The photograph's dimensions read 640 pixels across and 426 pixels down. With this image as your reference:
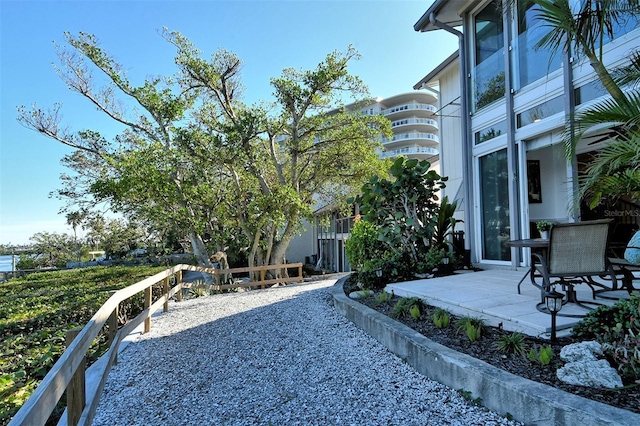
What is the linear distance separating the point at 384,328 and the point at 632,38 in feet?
16.0

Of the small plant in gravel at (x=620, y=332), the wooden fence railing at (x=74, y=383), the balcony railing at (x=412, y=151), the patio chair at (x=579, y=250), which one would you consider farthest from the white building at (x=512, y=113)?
the balcony railing at (x=412, y=151)

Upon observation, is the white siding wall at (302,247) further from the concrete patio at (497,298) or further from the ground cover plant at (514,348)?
the ground cover plant at (514,348)

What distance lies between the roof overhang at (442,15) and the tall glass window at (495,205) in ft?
10.1

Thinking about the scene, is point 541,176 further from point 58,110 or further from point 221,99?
point 58,110

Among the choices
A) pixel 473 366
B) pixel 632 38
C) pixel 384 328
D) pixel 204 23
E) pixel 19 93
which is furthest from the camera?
pixel 19 93

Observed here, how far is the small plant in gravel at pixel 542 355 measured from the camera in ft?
7.38

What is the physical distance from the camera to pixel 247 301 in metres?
7.30

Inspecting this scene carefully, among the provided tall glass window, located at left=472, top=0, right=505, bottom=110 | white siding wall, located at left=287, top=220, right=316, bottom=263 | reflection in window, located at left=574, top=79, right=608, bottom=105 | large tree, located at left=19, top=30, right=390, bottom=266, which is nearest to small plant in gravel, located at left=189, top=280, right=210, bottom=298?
large tree, located at left=19, top=30, right=390, bottom=266

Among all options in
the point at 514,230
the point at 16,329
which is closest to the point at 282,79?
the point at 514,230

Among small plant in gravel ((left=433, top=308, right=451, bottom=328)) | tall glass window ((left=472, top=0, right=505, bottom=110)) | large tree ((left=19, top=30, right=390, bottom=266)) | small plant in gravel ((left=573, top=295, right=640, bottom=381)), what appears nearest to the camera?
small plant in gravel ((left=573, top=295, right=640, bottom=381))

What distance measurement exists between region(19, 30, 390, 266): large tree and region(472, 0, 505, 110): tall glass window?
17.7 ft

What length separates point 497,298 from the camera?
3805mm

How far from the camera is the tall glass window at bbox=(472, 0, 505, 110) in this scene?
6.57 metres

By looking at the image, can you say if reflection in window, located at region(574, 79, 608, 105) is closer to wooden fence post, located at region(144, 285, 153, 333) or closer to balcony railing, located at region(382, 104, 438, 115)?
wooden fence post, located at region(144, 285, 153, 333)
